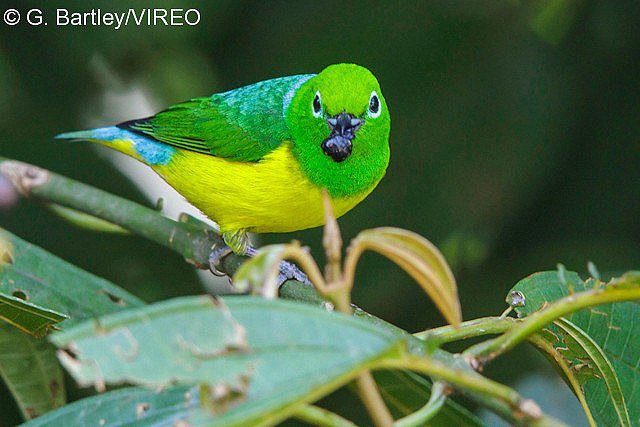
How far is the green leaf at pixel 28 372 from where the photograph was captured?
1898mm

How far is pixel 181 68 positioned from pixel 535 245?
1.67 meters

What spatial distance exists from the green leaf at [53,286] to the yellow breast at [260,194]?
1.93 ft

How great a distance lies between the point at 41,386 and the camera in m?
1.92

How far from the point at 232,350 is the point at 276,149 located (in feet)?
5.96

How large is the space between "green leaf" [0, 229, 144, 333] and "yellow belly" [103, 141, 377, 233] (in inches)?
23.2

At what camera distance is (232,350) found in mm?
848

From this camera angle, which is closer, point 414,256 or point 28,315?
point 414,256

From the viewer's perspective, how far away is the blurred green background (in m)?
2.66

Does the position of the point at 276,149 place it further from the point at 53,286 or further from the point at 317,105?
the point at 53,286

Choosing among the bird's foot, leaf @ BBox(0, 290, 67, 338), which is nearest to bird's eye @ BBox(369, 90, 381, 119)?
the bird's foot

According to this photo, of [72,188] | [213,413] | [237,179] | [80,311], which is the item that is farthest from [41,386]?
[213,413]

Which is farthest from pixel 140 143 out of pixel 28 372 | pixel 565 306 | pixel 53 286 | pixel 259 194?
pixel 565 306

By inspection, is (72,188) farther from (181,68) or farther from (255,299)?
(255,299)

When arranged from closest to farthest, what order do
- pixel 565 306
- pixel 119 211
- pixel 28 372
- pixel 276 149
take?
pixel 565 306 < pixel 28 372 < pixel 119 211 < pixel 276 149
